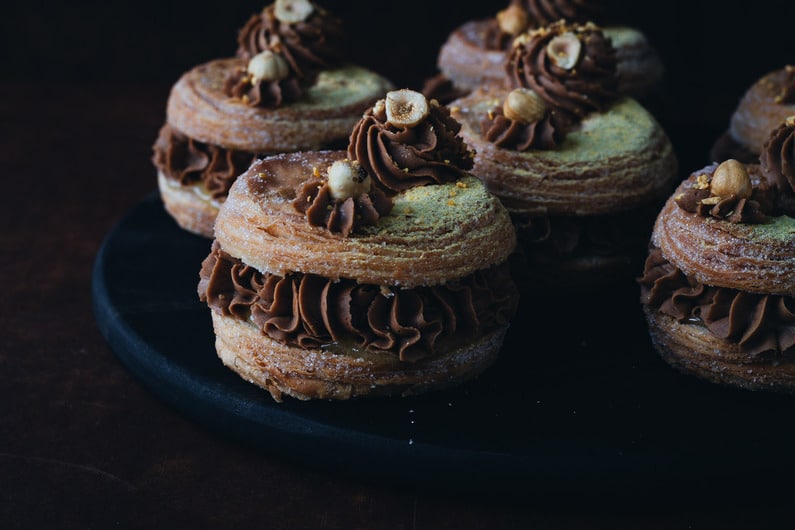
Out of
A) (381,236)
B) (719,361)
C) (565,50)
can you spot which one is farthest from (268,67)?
(719,361)

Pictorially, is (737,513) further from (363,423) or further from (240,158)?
(240,158)

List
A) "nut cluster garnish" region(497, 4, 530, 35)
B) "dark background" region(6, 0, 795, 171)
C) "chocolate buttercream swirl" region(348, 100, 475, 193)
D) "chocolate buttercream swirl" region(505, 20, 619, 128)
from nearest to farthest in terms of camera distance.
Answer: "chocolate buttercream swirl" region(348, 100, 475, 193), "chocolate buttercream swirl" region(505, 20, 619, 128), "nut cluster garnish" region(497, 4, 530, 35), "dark background" region(6, 0, 795, 171)

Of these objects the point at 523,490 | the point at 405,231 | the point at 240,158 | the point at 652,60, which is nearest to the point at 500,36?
the point at 652,60

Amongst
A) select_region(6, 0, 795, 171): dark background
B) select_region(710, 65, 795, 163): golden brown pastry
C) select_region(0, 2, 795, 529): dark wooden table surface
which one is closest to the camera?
select_region(0, 2, 795, 529): dark wooden table surface

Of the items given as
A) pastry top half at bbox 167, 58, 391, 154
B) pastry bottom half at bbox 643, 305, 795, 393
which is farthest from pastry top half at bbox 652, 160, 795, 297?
pastry top half at bbox 167, 58, 391, 154

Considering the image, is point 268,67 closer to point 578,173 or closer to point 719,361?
point 578,173

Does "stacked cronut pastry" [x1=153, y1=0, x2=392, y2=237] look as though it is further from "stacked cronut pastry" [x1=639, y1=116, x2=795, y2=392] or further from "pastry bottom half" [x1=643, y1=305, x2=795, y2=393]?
"pastry bottom half" [x1=643, y1=305, x2=795, y2=393]

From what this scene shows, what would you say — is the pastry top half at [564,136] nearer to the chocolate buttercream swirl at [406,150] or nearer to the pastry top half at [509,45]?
the chocolate buttercream swirl at [406,150]

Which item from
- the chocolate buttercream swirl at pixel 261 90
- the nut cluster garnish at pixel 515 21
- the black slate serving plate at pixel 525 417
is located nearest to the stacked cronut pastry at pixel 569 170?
the black slate serving plate at pixel 525 417
